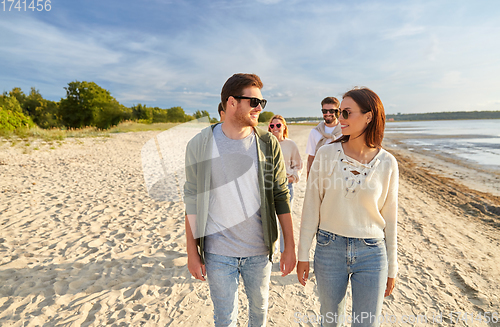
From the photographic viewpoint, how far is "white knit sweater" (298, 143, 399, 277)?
182 cm

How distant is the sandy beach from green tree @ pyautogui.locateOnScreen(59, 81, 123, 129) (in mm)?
47054

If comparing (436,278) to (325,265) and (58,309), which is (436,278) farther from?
(58,309)

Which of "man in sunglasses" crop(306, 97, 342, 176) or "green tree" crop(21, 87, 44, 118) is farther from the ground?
"green tree" crop(21, 87, 44, 118)

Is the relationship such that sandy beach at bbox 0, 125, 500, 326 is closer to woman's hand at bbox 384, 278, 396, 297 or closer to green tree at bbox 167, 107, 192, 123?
woman's hand at bbox 384, 278, 396, 297

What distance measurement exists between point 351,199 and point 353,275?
1.80 feet

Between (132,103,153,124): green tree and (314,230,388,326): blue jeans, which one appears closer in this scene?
(314,230,388,326): blue jeans

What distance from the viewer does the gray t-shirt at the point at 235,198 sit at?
74.8 inches

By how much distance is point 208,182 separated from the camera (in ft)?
6.28

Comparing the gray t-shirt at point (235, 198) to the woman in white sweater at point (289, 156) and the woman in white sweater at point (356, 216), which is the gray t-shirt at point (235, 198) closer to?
the woman in white sweater at point (356, 216)

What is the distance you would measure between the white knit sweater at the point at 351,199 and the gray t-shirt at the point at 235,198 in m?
0.39

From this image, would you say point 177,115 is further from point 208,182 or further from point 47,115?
point 208,182

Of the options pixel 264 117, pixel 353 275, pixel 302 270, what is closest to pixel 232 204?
pixel 302 270

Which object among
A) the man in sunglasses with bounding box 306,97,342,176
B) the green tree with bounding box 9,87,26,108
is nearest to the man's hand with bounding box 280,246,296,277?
the man in sunglasses with bounding box 306,97,342,176

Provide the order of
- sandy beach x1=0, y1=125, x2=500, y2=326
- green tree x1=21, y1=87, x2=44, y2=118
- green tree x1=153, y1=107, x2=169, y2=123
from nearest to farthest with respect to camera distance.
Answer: sandy beach x1=0, y1=125, x2=500, y2=326
green tree x1=21, y1=87, x2=44, y2=118
green tree x1=153, y1=107, x2=169, y2=123
